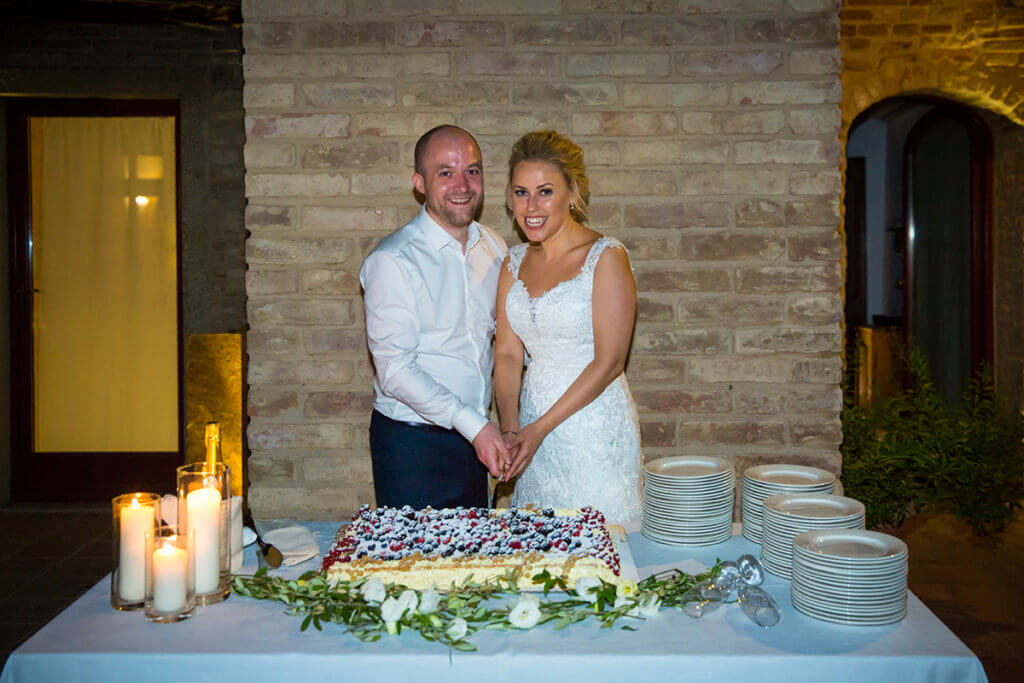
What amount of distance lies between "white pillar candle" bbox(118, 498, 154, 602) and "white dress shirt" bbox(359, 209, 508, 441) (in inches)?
40.7

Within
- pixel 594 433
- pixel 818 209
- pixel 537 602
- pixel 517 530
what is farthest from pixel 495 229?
pixel 537 602

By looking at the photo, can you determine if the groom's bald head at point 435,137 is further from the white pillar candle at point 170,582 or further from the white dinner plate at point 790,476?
the white pillar candle at point 170,582

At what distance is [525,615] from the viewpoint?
4.43ft

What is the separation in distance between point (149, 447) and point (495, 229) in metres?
3.92

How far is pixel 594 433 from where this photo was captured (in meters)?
2.56

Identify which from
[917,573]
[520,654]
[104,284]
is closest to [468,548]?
[520,654]

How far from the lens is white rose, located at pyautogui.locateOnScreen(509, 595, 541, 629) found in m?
1.35

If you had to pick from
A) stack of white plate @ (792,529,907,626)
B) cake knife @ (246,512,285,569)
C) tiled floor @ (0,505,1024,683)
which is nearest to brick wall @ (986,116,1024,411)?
tiled floor @ (0,505,1024,683)

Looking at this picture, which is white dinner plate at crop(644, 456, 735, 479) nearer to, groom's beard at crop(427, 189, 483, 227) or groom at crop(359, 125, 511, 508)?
groom at crop(359, 125, 511, 508)

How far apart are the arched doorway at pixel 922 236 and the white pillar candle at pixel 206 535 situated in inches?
209

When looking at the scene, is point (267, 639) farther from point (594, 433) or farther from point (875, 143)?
point (875, 143)

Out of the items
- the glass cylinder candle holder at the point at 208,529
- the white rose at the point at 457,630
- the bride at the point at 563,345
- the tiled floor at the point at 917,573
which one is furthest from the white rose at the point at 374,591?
the tiled floor at the point at 917,573

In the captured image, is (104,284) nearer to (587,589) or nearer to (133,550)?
(133,550)

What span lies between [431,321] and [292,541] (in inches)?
37.8
